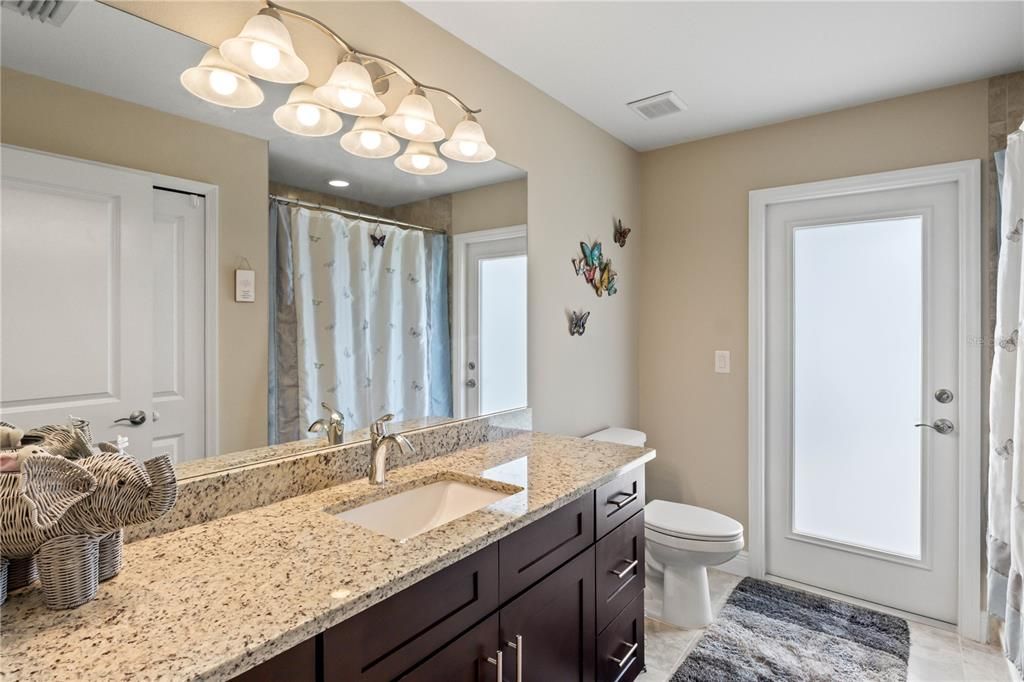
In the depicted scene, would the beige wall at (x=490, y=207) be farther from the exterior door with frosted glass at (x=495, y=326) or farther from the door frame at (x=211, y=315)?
the door frame at (x=211, y=315)

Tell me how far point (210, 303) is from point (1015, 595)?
265cm

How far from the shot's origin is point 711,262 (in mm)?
2945

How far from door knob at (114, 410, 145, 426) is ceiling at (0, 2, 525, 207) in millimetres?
678

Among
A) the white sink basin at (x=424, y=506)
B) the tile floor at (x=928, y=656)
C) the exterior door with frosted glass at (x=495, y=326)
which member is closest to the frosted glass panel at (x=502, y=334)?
the exterior door with frosted glass at (x=495, y=326)

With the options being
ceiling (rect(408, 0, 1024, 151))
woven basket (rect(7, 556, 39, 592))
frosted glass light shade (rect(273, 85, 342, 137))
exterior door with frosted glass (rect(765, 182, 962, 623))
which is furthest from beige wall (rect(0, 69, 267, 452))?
exterior door with frosted glass (rect(765, 182, 962, 623))

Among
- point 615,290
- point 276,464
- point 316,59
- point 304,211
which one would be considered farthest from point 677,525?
point 316,59

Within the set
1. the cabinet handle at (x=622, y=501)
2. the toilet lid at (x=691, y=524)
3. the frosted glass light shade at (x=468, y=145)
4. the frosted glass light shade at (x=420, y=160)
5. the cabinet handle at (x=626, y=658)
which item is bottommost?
the cabinet handle at (x=626, y=658)

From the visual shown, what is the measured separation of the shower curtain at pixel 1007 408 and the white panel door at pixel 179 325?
2.49 meters

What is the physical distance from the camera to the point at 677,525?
2.35 metres

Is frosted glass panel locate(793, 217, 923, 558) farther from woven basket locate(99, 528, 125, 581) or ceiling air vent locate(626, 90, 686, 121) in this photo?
woven basket locate(99, 528, 125, 581)

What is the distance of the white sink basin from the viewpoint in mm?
1436

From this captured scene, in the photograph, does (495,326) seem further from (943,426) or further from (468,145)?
(943,426)

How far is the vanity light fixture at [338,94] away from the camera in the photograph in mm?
1278

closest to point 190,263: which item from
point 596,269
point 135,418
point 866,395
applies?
point 135,418
